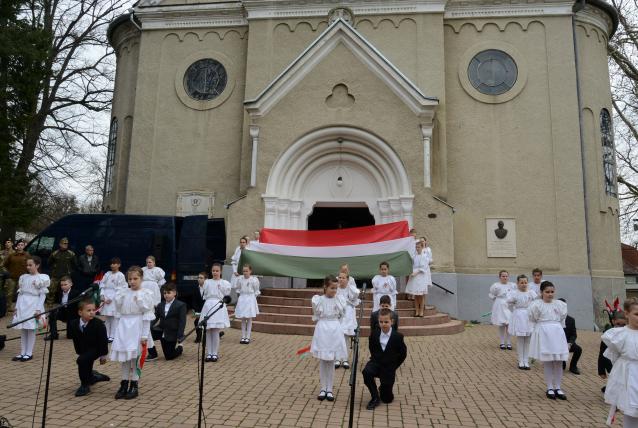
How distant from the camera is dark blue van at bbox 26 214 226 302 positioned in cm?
1349

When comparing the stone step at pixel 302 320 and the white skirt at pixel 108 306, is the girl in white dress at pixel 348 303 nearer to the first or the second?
the stone step at pixel 302 320

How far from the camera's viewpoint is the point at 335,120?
14.8 meters

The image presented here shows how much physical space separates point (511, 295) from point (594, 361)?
6.77 ft

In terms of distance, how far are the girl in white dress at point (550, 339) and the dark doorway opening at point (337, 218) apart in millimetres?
11108

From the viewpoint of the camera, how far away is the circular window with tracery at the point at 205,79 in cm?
1717

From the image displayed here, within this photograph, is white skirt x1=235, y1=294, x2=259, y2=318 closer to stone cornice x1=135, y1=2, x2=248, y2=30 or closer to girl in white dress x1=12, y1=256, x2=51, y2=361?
girl in white dress x1=12, y1=256, x2=51, y2=361

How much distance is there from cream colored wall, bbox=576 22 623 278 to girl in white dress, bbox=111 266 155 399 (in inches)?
538

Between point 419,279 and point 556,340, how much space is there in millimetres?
5247

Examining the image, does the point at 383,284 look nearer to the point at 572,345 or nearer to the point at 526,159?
the point at 572,345

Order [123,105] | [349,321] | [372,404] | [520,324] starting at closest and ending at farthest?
[372,404], [349,321], [520,324], [123,105]

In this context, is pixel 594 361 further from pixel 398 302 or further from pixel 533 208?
pixel 533 208

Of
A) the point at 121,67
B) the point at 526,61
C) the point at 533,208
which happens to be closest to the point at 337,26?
the point at 526,61

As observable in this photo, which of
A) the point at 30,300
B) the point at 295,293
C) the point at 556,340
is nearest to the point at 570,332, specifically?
the point at 556,340

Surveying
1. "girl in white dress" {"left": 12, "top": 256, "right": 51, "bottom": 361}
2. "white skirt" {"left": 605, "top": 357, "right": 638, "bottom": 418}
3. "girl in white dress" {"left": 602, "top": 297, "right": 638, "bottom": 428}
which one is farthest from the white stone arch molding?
"white skirt" {"left": 605, "top": 357, "right": 638, "bottom": 418}
